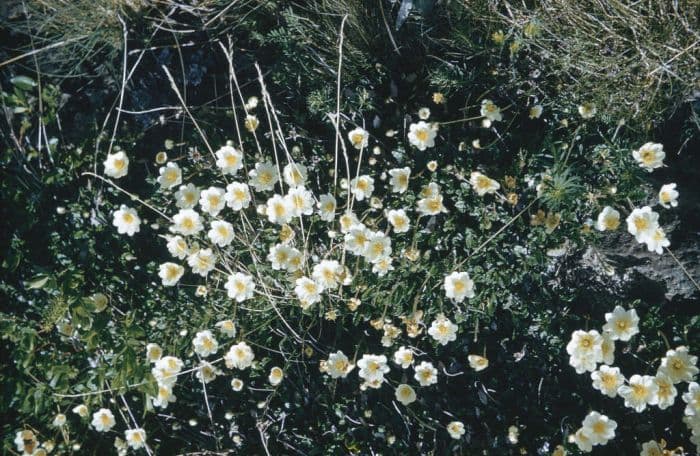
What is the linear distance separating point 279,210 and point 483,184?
3.11ft

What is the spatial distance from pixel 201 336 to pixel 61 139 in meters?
1.46

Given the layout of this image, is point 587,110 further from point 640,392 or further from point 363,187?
point 640,392

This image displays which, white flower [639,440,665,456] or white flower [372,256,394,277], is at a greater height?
white flower [372,256,394,277]

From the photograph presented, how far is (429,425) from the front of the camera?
266cm

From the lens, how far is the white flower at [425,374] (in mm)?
2596

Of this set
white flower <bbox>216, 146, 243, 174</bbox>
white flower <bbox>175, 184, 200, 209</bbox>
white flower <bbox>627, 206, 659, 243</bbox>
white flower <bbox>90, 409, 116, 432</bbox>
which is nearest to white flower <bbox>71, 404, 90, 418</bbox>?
white flower <bbox>90, 409, 116, 432</bbox>

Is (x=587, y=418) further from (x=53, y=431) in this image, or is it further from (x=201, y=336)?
(x=53, y=431)

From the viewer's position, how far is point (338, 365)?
2607 millimetres

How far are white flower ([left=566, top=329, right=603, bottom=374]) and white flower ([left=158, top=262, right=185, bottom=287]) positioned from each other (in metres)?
1.82

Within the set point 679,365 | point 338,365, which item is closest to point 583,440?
point 679,365

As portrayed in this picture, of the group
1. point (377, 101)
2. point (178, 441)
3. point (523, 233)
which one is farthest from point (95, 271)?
point (523, 233)

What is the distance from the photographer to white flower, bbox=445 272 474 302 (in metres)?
2.51

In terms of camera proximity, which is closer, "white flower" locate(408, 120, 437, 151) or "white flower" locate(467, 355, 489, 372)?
"white flower" locate(467, 355, 489, 372)

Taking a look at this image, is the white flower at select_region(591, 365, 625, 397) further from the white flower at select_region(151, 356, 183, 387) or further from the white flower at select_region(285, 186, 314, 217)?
the white flower at select_region(151, 356, 183, 387)
